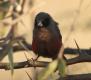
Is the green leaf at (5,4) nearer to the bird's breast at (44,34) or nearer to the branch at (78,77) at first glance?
the branch at (78,77)

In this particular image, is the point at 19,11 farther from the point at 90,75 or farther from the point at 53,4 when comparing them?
the point at 53,4

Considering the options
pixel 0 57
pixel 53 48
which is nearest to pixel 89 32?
pixel 53 48

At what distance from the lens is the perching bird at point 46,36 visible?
7.85 ft

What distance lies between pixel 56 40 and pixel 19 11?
3.77ft

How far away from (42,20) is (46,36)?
10cm

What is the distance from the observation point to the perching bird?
2393 millimetres

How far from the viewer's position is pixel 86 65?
10.9ft

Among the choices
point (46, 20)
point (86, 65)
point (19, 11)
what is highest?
point (19, 11)

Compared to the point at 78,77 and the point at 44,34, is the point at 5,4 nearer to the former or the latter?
the point at 78,77

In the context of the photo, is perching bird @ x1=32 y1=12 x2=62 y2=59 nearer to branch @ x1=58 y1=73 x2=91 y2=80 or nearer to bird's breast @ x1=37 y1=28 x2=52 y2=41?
bird's breast @ x1=37 y1=28 x2=52 y2=41

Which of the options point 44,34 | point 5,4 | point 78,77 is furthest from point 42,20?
point 5,4

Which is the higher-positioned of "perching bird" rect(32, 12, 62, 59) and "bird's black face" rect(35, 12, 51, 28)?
"bird's black face" rect(35, 12, 51, 28)

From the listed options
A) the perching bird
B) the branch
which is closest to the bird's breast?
the perching bird

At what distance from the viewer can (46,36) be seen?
240 cm
